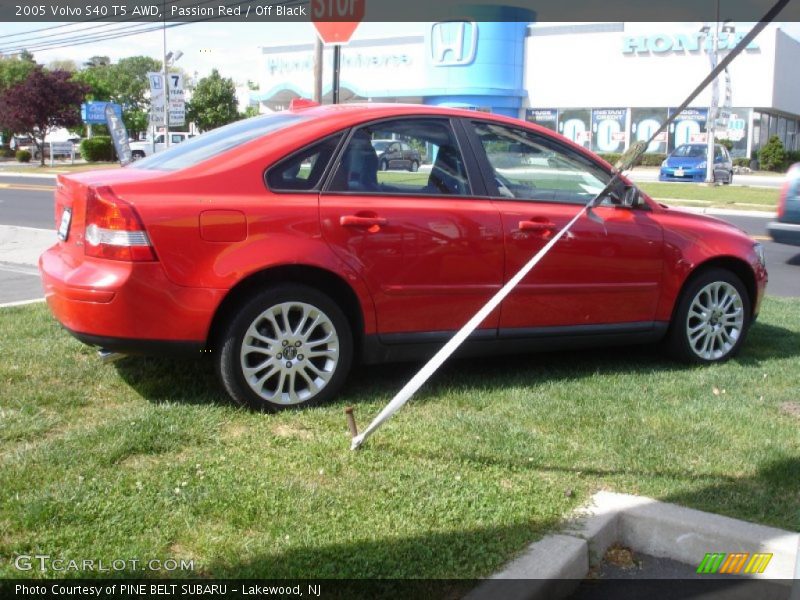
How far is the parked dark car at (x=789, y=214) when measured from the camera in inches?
444

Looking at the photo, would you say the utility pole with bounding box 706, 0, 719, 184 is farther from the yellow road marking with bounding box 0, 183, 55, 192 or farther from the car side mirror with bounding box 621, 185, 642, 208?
the car side mirror with bounding box 621, 185, 642, 208

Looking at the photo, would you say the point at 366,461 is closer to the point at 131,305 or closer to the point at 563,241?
the point at 131,305

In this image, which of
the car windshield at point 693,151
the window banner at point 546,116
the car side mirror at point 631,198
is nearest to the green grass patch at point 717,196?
the car windshield at point 693,151

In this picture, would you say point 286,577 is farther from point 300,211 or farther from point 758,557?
point 300,211

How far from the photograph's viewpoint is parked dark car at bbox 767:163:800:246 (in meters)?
11.3

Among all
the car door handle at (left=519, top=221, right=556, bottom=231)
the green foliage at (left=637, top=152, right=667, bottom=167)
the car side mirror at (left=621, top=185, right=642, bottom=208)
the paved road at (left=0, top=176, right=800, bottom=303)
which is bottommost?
the paved road at (left=0, top=176, right=800, bottom=303)

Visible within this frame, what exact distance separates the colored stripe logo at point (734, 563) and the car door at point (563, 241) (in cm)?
202

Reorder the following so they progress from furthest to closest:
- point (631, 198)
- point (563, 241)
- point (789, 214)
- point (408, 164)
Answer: point (789, 214) → point (631, 198) → point (563, 241) → point (408, 164)

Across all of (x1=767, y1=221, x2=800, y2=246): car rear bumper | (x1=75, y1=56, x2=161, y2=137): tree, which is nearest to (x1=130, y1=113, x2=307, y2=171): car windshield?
(x1=767, y1=221, x2=800, y2=246): car rear bumper

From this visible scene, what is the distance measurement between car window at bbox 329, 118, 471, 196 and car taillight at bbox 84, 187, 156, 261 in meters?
1.07

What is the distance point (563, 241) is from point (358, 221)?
133 centimetres

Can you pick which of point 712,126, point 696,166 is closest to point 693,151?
point 696,166

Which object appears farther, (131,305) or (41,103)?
(41,103)

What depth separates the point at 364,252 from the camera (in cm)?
480
